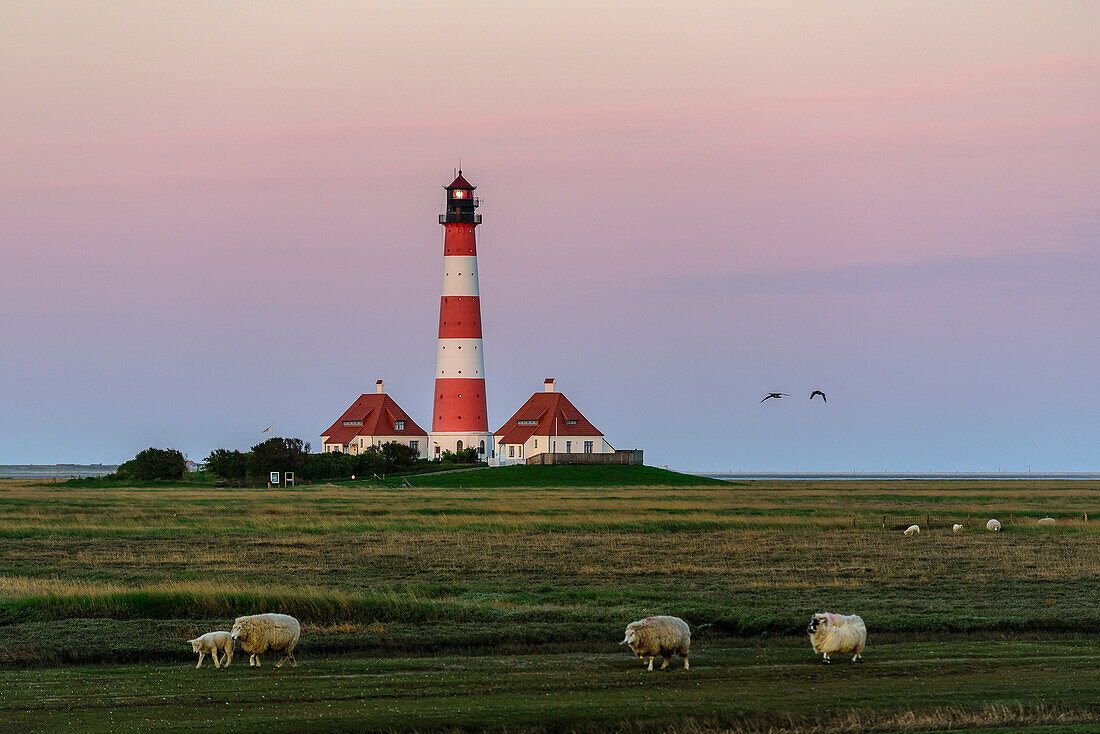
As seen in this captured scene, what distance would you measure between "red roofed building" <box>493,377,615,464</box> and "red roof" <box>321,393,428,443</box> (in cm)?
773

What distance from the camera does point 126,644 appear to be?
77.8 ft

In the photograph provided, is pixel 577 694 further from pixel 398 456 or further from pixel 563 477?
pixel 398 456

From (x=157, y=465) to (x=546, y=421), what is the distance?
3032 cm

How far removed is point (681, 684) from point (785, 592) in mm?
11792

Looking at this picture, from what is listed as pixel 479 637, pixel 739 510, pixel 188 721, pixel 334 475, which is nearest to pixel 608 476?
pixel 334 475

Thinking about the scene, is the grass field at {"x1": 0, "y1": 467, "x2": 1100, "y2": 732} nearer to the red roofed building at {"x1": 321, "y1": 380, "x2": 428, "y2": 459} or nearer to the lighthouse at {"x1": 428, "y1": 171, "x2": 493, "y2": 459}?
the lighthouse at {"x1": 428, "y1": 171, "x2": 493, "y2": 459}

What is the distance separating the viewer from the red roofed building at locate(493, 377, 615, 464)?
352ft

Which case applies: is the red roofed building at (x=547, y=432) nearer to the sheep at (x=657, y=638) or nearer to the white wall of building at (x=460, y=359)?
the white wall of building at (x=460, y=359)

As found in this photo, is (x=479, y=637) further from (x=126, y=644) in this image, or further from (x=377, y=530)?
(x=377, y=530)

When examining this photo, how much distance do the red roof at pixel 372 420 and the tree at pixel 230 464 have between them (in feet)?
51.5

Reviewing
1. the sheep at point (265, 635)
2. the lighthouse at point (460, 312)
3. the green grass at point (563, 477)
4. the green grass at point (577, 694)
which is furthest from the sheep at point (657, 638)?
the lighthouse at point (460, 312)

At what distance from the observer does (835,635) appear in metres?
20.8

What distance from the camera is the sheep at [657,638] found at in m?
20.0

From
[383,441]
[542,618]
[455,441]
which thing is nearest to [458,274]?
[455,441]
